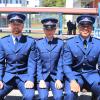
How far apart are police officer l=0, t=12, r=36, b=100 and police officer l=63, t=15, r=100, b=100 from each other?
47cm

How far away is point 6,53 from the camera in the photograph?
5.11 metres

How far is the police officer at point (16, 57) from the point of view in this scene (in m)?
5.04

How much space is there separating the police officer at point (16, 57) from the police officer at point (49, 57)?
107 millimetres

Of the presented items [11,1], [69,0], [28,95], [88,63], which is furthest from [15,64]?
[11,1]

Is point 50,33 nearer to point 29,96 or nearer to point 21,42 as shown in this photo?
point 21,42

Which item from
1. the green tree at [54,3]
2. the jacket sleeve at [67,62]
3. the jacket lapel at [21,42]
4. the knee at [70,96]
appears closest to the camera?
the knee at [70,96]

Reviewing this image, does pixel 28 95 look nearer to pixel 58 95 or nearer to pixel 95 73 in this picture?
pixel 58 95

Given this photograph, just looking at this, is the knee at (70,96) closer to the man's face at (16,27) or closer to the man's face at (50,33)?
the man's face at (50,33)

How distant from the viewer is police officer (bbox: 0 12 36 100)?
16.5ft

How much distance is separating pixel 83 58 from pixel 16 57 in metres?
0.89

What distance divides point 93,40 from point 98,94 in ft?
2.39

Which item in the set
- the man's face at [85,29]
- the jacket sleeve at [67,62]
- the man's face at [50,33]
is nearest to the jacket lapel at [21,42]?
the man's face at [50,33]

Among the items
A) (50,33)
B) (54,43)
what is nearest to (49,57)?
(54,43)

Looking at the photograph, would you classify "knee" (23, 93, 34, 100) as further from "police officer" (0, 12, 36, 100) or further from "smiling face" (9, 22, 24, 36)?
"smiling face" (9, 22, 24, 36)
